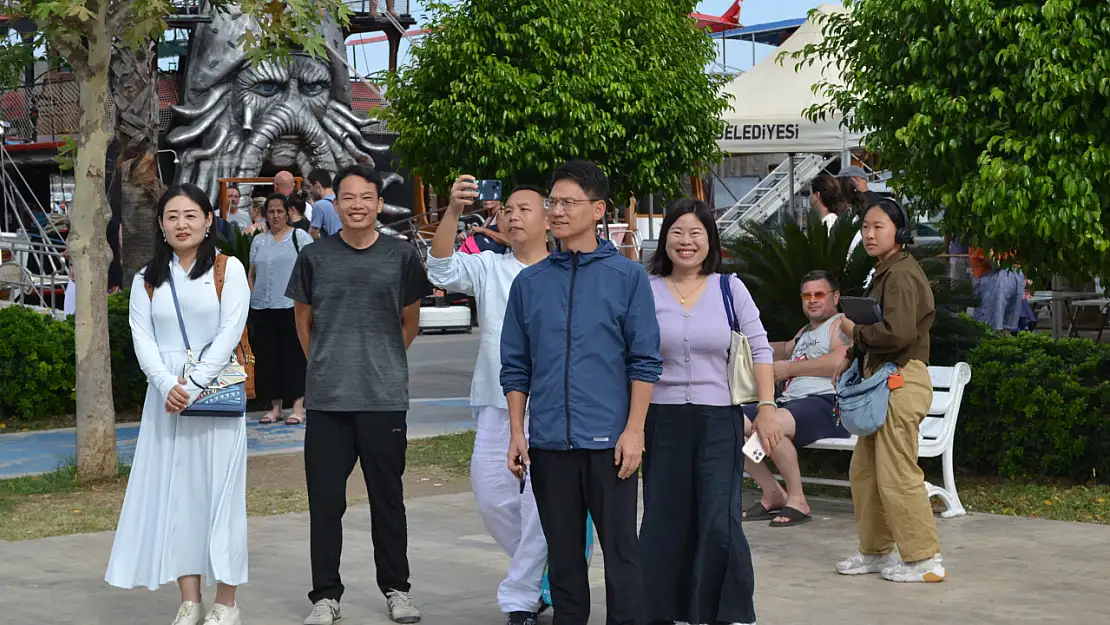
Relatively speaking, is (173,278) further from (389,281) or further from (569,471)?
(569,471)

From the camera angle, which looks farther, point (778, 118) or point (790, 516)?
point (778, 118)

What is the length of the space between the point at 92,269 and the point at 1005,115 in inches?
230

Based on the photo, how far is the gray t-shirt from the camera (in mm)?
5832

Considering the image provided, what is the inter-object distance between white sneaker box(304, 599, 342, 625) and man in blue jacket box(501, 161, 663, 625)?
3.99 feet

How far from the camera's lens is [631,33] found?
23.8 m

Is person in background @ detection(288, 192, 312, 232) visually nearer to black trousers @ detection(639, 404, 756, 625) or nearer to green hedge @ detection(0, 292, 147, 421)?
green hedge @ detection(0, 292, 147, 421)

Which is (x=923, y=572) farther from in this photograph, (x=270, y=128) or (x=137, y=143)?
(x=270, y=128)

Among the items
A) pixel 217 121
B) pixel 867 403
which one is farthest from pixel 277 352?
pixel 217 121

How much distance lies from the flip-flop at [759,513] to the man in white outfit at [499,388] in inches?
102

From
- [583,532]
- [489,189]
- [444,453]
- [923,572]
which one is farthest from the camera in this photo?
[444,453]

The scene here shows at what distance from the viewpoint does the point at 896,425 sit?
6.68 m

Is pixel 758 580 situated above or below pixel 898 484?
below

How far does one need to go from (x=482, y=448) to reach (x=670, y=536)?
88cm

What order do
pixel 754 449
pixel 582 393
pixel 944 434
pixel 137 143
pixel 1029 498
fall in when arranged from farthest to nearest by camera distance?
pixel 137 143, pixel 1029 498, pixel 944 434, pixel 754 449, pixel 582 393
